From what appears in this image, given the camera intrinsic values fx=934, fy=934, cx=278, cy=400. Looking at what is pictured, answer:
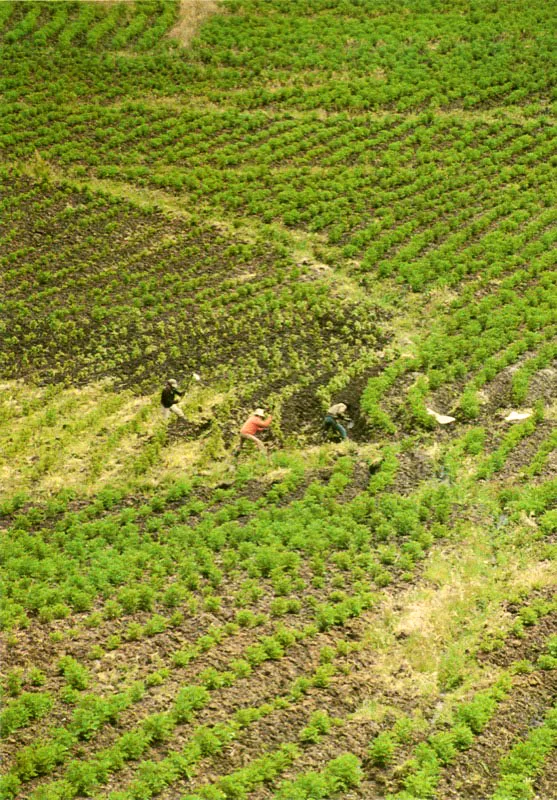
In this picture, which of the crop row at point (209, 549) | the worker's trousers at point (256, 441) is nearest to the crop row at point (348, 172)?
the worker's trousers at point (256, 441)

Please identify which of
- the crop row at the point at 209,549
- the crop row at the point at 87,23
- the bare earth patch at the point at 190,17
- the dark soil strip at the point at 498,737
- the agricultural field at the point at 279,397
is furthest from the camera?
the bare earth patch at the point at 190,17

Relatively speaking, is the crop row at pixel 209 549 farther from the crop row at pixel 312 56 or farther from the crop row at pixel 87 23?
the crop row at pixel 87 23

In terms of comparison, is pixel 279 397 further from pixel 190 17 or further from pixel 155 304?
pixel 190 17

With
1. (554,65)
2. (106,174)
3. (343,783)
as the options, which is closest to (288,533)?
(343,783)

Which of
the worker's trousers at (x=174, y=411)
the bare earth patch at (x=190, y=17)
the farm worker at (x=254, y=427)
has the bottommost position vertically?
the farm worker at (x=254, y=427)

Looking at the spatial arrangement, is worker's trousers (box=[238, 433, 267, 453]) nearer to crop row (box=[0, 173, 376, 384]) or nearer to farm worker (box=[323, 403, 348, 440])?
farm worker (box=[323, 403, 348, 440])

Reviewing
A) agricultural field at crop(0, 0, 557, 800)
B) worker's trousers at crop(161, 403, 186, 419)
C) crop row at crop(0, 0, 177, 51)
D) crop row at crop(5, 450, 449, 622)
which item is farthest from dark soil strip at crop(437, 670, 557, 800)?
crop row at crop(0, 0, 177, 51)
